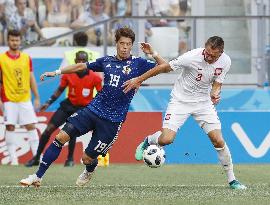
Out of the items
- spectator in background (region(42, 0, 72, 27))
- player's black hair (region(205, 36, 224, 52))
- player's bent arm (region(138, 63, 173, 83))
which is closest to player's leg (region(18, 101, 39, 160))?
spectator in background (region(42, 0, 72, 27))

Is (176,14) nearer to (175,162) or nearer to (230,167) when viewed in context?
(175,162)

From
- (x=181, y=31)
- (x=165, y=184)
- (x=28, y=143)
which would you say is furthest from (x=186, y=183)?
(x=181, y=31)

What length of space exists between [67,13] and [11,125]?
3736 mm

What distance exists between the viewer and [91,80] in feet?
54.6

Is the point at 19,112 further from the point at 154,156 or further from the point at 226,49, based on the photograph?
the point at 154,156

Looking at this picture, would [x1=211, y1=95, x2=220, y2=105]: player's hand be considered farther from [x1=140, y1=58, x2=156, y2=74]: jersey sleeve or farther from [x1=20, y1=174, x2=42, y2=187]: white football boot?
[x1=20, y1=174, x2=42, y2=187]: white football boot

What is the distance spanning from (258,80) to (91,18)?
142 inches

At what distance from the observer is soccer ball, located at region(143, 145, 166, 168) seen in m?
12.1

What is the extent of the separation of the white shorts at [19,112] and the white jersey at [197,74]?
4621mm

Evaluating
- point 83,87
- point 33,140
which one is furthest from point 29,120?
point 83,87

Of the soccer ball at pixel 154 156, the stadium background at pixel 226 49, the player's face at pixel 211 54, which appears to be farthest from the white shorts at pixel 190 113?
the stadium background at pixel 226 49

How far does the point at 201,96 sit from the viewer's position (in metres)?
12.8

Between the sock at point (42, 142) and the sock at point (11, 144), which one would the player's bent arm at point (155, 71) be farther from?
the sock at point (11, 144)

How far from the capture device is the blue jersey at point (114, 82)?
12133 millimetres
